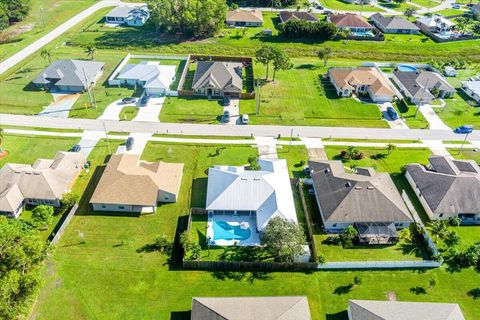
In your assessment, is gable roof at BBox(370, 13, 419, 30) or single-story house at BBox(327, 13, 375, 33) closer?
single-story house at BBox(327, 13, 375, 33)

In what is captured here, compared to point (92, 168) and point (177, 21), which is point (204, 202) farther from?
point (177, 21)

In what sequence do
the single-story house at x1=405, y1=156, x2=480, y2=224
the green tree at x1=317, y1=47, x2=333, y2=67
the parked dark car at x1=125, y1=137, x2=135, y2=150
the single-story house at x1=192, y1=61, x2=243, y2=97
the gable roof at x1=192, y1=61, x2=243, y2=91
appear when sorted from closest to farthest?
the single-story house at x1=405, y1=156, x2=480, y2=224
the parked dark car at x1=125, y1=137, x2=135, y2=150
the single-story house at x1=192, y1=61, x2=243, y2=97
the gable roof at x1=192, y1=61, x2=243, y2=91
the green tree at x1=317, y1=47, x2=333, y2=67

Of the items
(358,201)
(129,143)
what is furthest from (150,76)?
(358,201)

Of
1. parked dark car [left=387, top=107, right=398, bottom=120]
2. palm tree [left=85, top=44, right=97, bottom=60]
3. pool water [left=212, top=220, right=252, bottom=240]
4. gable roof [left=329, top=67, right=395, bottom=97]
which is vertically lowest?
pool water [left=212, top=220, right=252, bottom=240]

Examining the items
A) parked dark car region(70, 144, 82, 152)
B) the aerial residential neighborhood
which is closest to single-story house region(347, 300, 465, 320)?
the aerial residential neighborhood

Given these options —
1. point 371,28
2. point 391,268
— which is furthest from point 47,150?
point 371,28

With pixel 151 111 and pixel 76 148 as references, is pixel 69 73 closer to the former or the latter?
pixel 151 111

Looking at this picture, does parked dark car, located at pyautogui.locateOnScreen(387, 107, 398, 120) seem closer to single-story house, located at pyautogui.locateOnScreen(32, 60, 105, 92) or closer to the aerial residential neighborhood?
the aerial residential neighborhood
